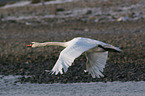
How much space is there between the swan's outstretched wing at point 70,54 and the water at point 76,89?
7.95ft

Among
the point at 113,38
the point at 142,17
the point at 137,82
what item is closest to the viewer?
the point at 137,82

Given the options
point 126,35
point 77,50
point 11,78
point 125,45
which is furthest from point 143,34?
point 77,50

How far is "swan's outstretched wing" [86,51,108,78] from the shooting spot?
8.91 meters

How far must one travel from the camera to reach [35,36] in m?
19.1

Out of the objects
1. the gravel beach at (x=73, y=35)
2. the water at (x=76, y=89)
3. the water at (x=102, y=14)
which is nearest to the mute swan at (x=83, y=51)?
the water at (x=76, y=89)

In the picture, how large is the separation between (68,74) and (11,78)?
2.23 m

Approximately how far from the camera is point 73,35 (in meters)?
18.6

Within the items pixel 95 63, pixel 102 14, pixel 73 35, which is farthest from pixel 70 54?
pixel 102 14

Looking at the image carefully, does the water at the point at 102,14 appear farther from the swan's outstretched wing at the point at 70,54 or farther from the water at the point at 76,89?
the swan's outstretched wing at the point at 70,54

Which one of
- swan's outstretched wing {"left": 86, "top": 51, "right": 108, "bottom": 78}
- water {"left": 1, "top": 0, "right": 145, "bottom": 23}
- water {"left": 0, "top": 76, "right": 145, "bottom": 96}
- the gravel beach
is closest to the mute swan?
swan's outstretched wing {"left": 86, "top": 51, "right": 108, "bottom": 78}

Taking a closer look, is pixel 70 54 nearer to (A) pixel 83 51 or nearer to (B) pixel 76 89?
(A) pixel 83 51

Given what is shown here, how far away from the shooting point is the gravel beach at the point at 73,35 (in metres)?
11.8

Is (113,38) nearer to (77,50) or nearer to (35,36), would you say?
(35,36)

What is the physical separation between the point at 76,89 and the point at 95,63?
163 centimetres
